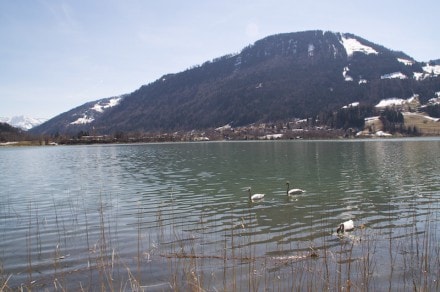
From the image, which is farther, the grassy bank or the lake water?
the lake water

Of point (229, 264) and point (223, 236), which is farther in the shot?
point (223, 236)

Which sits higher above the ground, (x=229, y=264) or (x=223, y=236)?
(x=229, y=264)

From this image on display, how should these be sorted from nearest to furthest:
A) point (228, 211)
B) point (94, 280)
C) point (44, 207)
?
point (94, 280) → point (228, 211) → point (44, 207)

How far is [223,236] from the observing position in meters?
19.9

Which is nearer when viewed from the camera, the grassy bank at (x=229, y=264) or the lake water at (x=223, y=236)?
the grassy bank at (x=229, y=264)

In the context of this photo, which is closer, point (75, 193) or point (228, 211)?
point (228, 211)

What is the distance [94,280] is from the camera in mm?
14125

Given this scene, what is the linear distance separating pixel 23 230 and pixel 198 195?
1588 centimetres

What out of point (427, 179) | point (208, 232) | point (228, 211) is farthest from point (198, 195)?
point (427, 179)

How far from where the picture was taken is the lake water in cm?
1373

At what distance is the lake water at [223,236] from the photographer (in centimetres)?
1373

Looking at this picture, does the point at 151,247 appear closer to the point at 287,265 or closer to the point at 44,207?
the point at 287,265

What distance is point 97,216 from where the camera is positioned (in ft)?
86.2

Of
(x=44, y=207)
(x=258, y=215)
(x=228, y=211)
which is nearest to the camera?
(x=258, y=215)
